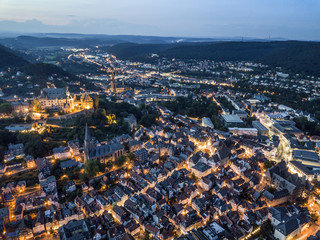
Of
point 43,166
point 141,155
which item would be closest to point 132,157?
point 141,155

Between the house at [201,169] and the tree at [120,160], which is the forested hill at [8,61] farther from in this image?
the house at [201,169]

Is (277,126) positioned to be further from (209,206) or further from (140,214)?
(140,214)

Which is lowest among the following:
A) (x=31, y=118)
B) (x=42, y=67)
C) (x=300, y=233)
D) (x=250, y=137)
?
(x=300, y=233)

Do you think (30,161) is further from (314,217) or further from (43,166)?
(314,217)

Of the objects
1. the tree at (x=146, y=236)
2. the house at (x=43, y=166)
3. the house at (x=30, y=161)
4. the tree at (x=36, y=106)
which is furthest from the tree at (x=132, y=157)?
the tree at (x=36, y=106)

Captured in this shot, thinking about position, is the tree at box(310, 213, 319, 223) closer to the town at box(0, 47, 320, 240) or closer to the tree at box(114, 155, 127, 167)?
the town at box(0, 47, 320, 240)

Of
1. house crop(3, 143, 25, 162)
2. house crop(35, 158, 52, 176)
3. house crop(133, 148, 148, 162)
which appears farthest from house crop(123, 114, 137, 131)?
house crop(3, 143, 25, 162)

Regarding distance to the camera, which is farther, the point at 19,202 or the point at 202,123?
the point at 202,123

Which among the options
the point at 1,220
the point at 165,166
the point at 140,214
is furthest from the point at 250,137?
the point at 1,220
